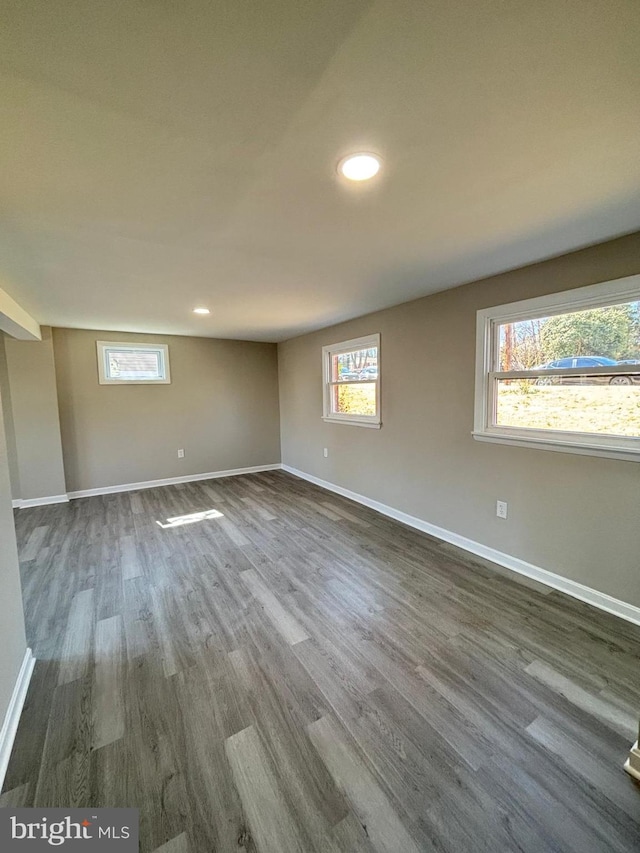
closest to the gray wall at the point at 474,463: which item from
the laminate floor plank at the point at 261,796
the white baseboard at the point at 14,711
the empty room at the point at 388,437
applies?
the empty room at the point at 388,437

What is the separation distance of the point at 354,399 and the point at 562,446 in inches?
96.5

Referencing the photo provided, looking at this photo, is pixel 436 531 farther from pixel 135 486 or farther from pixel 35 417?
pixel 35 417

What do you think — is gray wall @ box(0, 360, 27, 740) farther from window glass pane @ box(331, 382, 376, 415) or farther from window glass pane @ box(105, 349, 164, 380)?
window glass pane @ box(105, 349, 164, 380)

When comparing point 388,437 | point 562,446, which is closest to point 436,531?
point 388,437

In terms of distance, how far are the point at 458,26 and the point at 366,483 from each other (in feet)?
12.3

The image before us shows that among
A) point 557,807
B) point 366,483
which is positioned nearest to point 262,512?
point 366,483

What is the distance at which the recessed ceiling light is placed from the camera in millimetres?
1255

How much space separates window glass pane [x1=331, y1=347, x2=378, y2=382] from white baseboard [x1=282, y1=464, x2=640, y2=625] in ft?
5.05

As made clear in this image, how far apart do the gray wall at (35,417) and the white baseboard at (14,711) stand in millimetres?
3353

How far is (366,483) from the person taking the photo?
163 inches

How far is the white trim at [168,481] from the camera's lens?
472 centimetres

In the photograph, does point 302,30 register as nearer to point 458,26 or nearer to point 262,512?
point 458,26

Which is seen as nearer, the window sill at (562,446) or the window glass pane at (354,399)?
the window sill at (562,446)

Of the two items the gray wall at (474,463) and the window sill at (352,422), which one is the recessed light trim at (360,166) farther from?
the window sill at (352,422)
